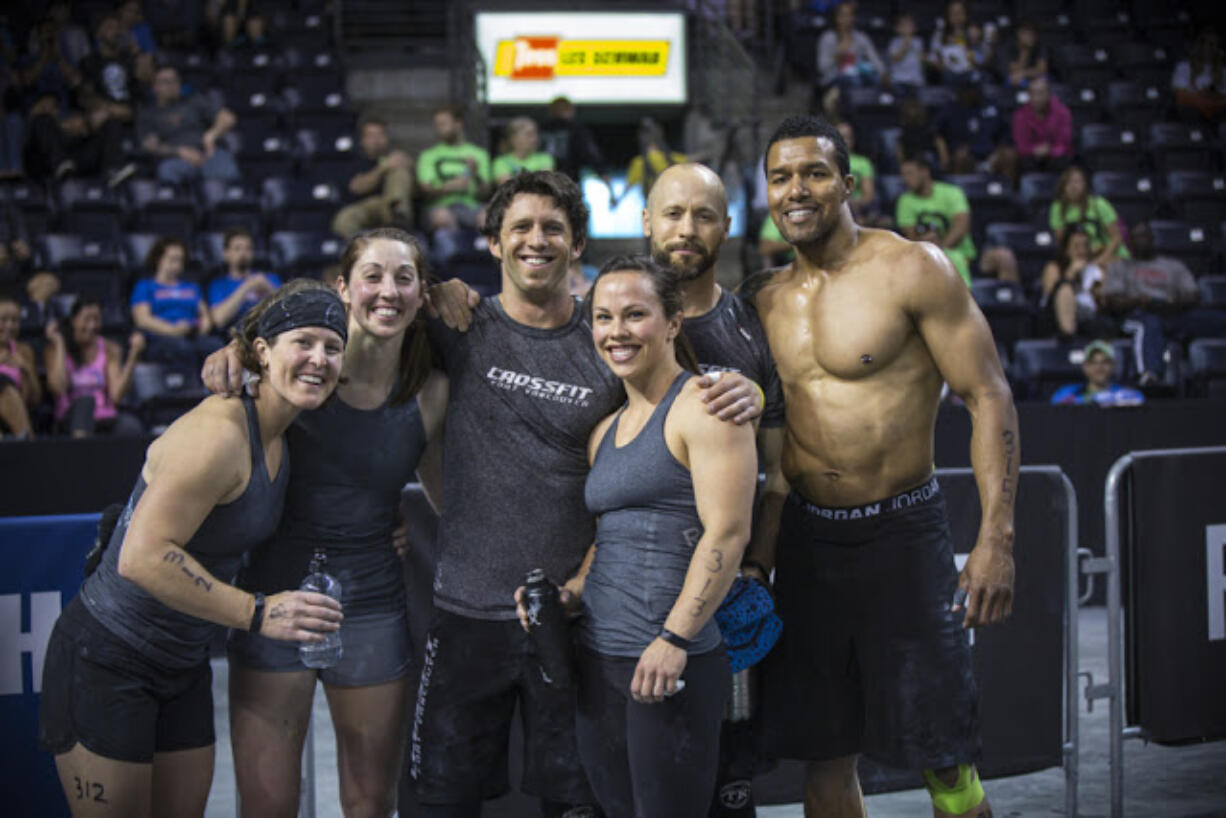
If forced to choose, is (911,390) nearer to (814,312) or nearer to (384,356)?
(814,312)

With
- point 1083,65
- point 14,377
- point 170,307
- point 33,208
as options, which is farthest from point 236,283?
point 1083,65

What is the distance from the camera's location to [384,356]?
3.47 m

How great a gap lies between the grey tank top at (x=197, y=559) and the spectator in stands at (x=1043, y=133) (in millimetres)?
11347

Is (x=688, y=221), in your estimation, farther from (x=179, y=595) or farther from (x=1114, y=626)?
(x=1114, y=626)

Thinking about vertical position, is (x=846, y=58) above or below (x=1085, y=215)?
above

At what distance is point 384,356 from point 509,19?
11404 mm

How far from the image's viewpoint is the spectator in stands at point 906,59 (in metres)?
14.2

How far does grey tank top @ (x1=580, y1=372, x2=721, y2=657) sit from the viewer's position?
306 cm

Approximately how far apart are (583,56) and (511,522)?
461 inches

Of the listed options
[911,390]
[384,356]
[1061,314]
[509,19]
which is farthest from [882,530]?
[509,19]

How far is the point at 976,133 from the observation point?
13.4 meters

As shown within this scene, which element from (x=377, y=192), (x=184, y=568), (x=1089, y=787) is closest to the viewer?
(x=184, y=568)

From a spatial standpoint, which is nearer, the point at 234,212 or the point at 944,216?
the point at 234,212

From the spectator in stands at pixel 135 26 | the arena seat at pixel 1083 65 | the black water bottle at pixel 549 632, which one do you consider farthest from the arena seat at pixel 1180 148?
the black water bottle at pixel 549 632
